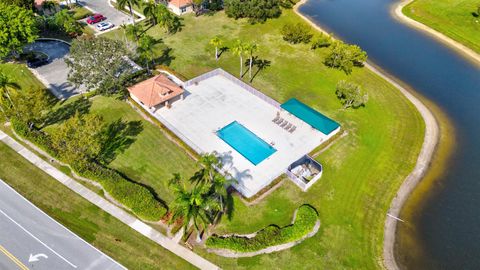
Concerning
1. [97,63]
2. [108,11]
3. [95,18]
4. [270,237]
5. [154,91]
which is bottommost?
[270,237]

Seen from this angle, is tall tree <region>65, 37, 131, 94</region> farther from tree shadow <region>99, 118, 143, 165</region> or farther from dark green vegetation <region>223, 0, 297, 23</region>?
dark green vegetation <region>223, 0, 297, 23</region>

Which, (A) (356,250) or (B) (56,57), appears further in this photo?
(B) (56,57)

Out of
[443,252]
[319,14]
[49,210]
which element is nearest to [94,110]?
[49,210]

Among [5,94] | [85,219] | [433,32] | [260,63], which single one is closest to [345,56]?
[260,63]

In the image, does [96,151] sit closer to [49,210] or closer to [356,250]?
[49,210]

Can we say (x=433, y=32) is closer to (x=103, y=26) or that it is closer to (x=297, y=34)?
(x=297, y=34)

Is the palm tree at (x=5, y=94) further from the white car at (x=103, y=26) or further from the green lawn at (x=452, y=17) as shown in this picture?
the green lawn at (x=452, y=17)
